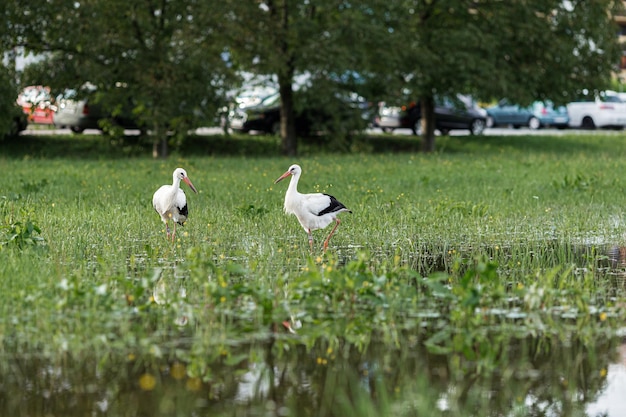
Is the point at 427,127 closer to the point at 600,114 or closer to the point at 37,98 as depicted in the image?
the point at 37,98

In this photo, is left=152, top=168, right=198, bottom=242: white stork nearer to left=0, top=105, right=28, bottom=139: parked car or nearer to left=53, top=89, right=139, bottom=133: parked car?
left=0, top=105, right=28, bottom=139: parked car

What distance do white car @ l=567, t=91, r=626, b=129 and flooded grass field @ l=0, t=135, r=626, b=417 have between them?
3340 centimetres

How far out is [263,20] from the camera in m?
29.9

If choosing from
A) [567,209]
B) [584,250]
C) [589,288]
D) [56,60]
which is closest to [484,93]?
[56,60]

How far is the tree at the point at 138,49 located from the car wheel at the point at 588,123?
23.3 meters

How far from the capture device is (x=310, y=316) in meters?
9.07

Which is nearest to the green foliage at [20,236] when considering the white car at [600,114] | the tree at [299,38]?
the tree at [299,38]

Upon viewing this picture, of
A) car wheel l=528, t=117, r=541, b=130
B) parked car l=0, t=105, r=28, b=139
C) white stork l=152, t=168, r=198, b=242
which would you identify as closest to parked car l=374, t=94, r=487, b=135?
car wheel l=528, t=117, r=541, b=130

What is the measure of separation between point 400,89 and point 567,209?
15358 mm

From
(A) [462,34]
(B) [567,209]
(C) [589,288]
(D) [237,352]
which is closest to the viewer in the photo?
(D) [237,352]

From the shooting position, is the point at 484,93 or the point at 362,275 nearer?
the point at 362,275

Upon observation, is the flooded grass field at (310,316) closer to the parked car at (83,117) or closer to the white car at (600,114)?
the parked car at (83,117)

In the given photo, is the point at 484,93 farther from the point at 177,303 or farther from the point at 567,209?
the point at 177,303

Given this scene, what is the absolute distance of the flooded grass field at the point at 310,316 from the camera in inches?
275
